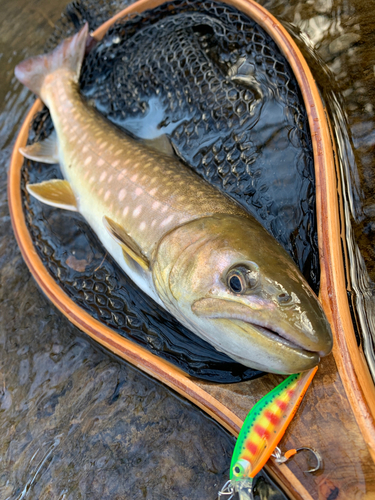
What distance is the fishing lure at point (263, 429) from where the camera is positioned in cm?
137

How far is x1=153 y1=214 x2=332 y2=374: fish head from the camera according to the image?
1.35m

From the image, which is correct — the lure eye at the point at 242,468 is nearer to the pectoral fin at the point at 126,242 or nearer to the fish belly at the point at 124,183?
the fish belly at the point at 124,183

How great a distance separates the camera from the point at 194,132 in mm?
2379

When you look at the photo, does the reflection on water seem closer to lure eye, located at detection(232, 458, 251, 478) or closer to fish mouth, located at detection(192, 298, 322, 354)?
fish mouth, located at detection(192, 298, 322, 354)

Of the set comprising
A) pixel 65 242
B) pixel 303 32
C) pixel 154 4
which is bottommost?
pixel 65 242

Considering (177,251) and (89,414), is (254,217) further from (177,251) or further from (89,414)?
(89,414)

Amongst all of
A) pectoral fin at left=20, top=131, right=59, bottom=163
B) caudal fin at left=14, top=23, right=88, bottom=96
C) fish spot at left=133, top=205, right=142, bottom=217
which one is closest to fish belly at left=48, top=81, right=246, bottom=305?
fish spot at left=133, top=205, right=142, bottom=217

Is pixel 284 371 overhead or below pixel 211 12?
below

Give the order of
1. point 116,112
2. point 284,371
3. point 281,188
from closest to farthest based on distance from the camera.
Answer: point 284,371 < point 281,188 < point 116,112

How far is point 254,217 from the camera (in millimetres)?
2051

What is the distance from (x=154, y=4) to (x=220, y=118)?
4.46 ft

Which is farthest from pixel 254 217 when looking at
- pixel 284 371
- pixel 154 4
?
pixel 154 4

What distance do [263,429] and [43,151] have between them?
258 cm

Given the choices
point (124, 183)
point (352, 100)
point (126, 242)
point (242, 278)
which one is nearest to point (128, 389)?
point (126, 242)
